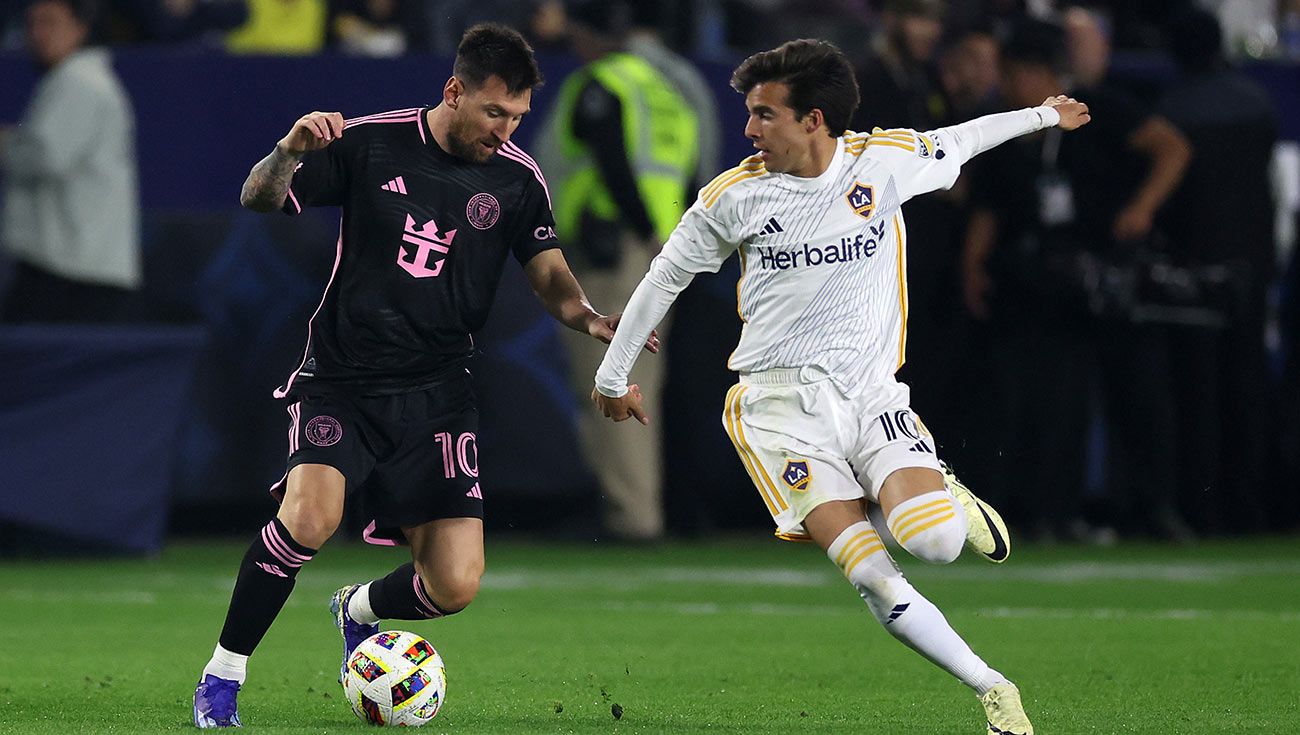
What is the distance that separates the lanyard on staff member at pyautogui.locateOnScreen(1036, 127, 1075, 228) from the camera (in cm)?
1247

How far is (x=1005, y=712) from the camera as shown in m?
6.01

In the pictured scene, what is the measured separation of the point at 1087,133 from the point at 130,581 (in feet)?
18.5

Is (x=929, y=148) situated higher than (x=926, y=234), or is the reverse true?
(x=929, y=148)

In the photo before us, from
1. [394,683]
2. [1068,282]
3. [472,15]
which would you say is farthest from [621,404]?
[472,15]

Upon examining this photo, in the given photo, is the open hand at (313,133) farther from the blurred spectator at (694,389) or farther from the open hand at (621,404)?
the blurred spectator at (694,389)

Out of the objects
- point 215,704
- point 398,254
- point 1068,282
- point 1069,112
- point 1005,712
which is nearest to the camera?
point 1005,712

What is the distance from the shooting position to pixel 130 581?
11.1 meters

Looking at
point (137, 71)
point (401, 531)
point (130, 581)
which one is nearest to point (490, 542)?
point (130, 581)

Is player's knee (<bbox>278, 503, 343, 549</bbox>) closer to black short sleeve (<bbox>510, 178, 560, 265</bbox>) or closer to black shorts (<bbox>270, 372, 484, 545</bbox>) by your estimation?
black shorts (<bbox>270, 372, 484, 545</bbox>)

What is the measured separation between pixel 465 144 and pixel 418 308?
1.69ft

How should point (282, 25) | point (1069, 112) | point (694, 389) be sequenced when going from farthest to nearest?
1. point (282, 25)
2. point (694, 389)
3. point (1069, 112)

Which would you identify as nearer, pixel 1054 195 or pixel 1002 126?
pixel 1002 126

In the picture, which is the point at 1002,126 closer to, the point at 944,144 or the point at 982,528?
the point at 944,144

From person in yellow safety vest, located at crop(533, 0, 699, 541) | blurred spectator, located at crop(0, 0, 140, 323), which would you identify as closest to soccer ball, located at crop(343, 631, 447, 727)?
person in yellow safety vest, located at crop(533, 0, 699, 541)
